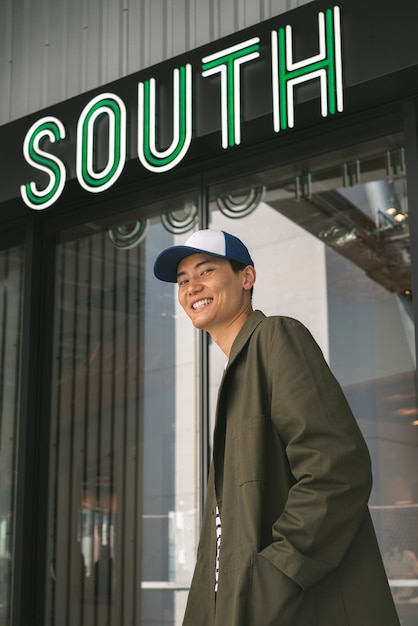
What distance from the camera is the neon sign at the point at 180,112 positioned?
11.3 ft

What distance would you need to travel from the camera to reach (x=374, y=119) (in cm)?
369

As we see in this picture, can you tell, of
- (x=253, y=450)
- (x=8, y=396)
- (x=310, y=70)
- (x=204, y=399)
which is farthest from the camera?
(x=8, y=396)

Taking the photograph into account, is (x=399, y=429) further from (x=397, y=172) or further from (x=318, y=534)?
(x=318, y=534)

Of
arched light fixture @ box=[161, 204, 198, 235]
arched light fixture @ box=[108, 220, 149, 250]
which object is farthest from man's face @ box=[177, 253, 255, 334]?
arched light fixture @ box=[108, 220, 149, 250]

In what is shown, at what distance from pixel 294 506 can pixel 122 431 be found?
8.32 ft

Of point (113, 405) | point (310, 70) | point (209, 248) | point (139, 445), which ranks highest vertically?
point (310, 70)

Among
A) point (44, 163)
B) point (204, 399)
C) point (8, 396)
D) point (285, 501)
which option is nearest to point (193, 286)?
point (285, 501)

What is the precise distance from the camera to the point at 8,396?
4.90 meters

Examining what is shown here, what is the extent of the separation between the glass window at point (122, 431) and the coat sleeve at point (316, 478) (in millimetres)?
2057

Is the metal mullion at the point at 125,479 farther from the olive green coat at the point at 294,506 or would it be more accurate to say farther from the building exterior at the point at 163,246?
the olive green coat at the point at 294,506

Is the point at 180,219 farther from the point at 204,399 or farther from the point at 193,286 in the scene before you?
the point at 193,286

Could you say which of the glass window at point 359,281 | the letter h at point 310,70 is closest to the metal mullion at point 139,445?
the glass window at point 359,281

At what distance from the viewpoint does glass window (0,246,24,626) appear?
4641 mm

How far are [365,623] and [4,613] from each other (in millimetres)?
3079
